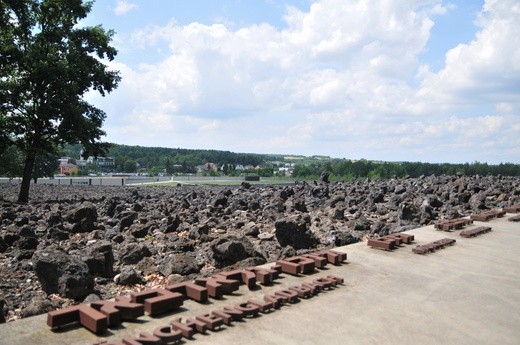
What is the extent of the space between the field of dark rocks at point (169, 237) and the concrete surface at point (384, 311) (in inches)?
71.9

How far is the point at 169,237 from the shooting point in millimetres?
12289

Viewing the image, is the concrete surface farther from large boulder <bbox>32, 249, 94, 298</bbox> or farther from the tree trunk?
the tree trunk

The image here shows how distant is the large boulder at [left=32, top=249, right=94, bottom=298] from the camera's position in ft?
22.9

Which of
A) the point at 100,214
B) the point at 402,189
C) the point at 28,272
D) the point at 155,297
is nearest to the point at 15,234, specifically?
the point at 28,272

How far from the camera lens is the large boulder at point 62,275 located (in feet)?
22.9

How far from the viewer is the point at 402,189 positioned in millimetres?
21156

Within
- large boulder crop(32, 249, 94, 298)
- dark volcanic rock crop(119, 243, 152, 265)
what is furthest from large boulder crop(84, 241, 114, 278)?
large boulder crop(32, 249, 94, 298)

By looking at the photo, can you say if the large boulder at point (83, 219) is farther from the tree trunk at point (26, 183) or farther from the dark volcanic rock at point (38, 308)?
the tree trunk at point (26, 183)

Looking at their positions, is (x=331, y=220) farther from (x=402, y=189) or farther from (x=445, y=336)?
(x=445, y=336)

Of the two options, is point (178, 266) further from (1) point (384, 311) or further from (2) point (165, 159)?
(2) point (165, 159)

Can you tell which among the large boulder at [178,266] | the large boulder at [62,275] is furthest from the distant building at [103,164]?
the large boulder at [62,275]

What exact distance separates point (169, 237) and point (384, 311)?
777 cm

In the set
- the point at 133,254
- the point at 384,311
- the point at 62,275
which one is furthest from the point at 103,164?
the point at 384,311

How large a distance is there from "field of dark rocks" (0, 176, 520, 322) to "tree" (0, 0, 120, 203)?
18.3 ft
